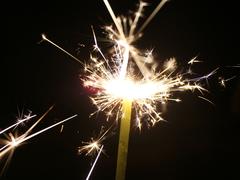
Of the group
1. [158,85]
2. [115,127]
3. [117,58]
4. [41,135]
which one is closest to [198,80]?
[158,85]

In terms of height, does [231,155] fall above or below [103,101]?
above

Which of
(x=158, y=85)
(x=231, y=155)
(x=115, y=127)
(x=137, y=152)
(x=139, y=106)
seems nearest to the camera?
(x=158, y=85)

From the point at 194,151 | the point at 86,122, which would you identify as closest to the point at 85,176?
the point at 86,122

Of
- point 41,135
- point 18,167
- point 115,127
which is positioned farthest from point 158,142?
point 18,167

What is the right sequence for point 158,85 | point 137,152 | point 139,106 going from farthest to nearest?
point 137,152 → point 139,106 → point 158,85

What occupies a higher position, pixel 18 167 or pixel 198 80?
pixel 198 80

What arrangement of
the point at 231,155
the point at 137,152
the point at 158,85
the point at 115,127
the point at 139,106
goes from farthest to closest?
the point at 137,152 < the point at 231,155 < the point at 115,127 < the point at 139,106 < the point at 158,85

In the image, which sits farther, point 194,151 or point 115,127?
point 194,151

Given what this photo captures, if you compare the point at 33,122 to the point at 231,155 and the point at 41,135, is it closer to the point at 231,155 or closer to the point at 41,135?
the point at 41,135

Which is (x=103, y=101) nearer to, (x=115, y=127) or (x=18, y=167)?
(x=115, y=127)
